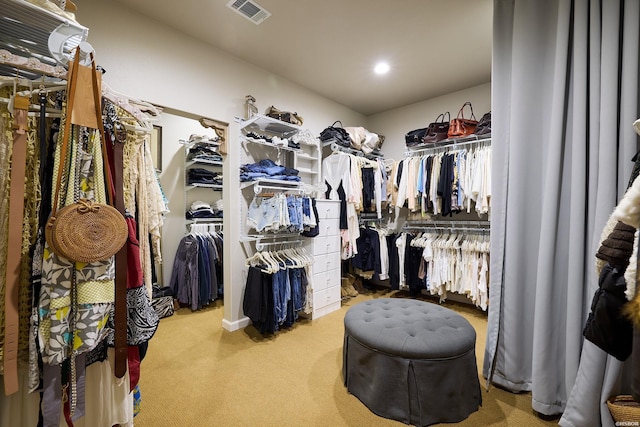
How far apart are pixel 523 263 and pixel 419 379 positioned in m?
1.00

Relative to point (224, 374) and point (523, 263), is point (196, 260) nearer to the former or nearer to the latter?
point (224, 374)

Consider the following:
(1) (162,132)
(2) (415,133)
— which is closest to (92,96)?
(1) (162,132)

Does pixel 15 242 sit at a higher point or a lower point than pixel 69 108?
lower

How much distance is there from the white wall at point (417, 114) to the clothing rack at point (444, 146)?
398 mm

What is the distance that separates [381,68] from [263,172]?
176cm

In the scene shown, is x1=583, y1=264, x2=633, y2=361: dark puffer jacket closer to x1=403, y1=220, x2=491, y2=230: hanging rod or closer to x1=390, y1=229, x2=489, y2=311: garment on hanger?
x1=390, y1=229, x2=489, y2=311: garment on hanger

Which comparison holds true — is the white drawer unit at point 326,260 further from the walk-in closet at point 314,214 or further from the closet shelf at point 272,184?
the closet shelf at point 272,184

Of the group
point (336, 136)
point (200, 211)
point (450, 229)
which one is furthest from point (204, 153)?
point (450, 229)

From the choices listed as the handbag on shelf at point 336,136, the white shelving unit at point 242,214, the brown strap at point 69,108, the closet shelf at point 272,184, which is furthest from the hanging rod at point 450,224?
the brown strap at point 69,108

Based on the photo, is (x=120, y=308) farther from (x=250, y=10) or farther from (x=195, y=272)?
(x=195, y=272)

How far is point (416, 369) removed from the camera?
148 cm

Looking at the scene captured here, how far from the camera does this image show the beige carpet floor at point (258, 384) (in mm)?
1566

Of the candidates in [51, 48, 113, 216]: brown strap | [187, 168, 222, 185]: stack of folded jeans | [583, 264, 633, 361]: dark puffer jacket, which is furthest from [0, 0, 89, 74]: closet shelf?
[187, 168, 222, 185]: stack of folded jeans

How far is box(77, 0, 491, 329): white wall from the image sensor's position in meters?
2.01
